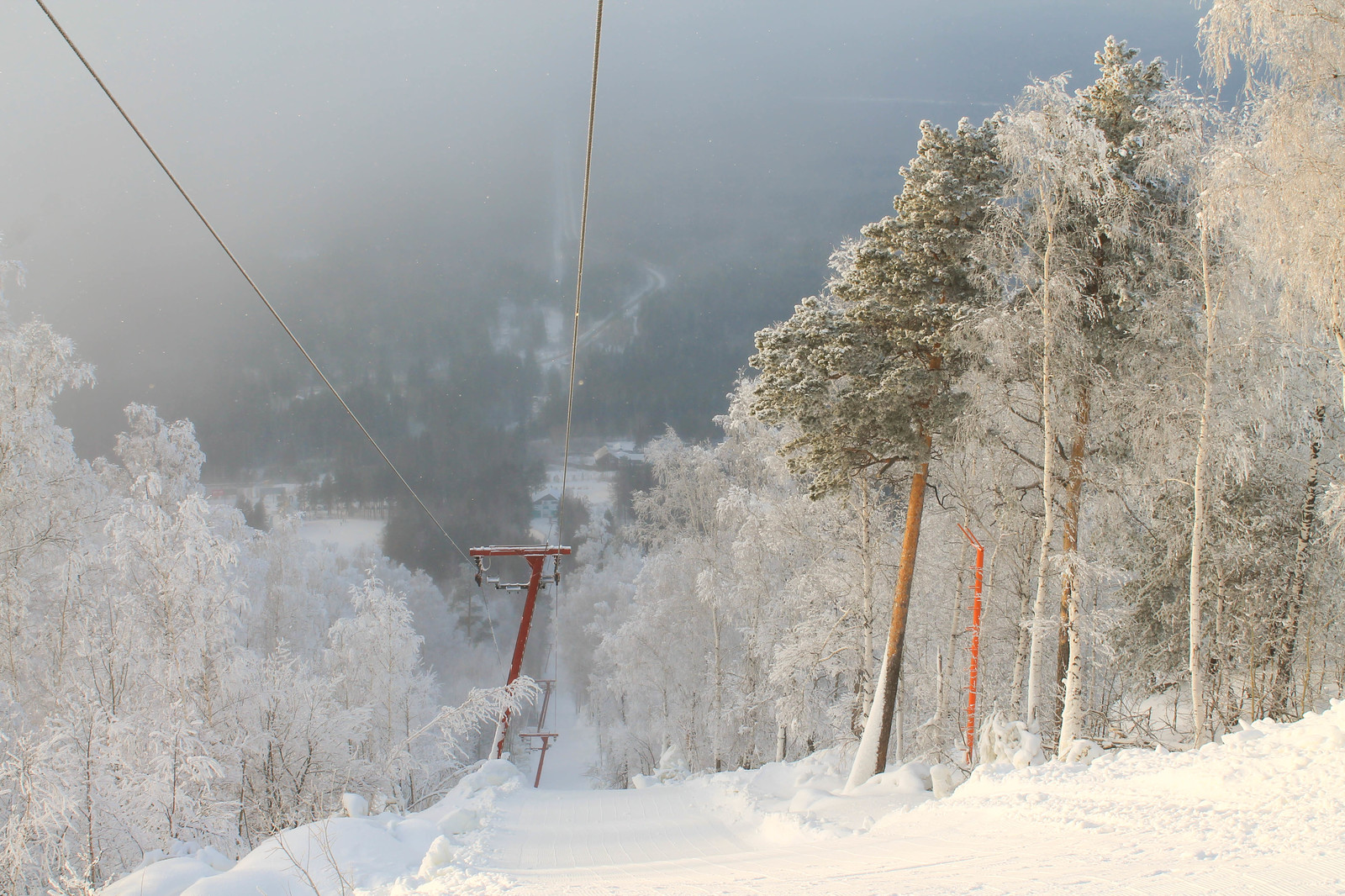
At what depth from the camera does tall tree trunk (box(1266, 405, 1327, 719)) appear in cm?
932

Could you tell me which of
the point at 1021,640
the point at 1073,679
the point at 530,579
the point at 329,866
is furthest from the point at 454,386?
the point at 1073,679

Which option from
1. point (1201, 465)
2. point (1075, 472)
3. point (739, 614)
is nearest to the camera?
point (1201, 465)

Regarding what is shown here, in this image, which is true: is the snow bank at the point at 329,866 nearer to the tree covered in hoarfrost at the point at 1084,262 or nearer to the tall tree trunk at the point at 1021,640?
the tree covered in hoarfrost at the point at 1084,262

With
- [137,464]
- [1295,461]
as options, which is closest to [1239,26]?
[1295,461]

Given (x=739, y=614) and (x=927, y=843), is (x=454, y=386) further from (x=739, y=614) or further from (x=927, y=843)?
(x=927, y=843)

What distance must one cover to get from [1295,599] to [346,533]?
51650mm

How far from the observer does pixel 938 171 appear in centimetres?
932

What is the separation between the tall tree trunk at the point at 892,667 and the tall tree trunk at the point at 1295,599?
4.94 meters

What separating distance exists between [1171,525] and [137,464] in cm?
2421

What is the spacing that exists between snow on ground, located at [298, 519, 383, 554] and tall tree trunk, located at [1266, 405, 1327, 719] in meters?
45.1

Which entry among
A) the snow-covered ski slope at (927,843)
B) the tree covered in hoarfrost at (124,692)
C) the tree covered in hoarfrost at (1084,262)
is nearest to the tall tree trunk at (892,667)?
the snow-covered ski slope at (927,843)

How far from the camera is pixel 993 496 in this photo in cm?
1259

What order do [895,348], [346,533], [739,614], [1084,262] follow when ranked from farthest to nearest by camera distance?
[346,533] → [739,614] → [895,348] → [1084,262]

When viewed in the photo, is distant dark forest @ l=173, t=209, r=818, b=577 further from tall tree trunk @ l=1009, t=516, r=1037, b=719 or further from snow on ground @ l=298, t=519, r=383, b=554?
tall tree trunk @ l=1009, t=516, r=1037, b=719
